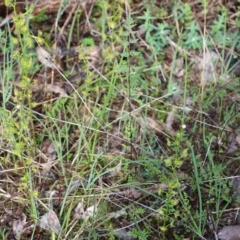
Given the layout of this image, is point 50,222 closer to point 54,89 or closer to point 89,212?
point 89,212

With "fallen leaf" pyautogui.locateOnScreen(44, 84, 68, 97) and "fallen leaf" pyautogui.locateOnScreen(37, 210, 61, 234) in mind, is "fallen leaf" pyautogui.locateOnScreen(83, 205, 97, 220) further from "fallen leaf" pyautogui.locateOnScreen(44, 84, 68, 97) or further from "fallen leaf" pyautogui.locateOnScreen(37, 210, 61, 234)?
"fallen leaf" pyautogui.locateOnScreen(44, 84, 68, 97)

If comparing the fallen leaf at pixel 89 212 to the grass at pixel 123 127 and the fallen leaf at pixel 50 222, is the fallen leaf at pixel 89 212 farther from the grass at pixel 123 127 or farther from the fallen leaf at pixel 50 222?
the fallen leaf at pixel 50 222

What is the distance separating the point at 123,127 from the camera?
8.69ft

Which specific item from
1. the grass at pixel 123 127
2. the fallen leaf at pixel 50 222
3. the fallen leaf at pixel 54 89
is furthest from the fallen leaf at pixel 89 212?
the fallen leaf at pixel 54 89

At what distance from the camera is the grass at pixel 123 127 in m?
2.29

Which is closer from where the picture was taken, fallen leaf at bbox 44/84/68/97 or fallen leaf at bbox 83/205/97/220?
fallen leaf at bbox 83/205/97/220

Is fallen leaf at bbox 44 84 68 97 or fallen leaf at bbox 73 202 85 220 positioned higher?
fallen leaf at bbox 44 84 68 97

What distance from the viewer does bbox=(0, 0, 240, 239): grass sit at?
7.51 ft

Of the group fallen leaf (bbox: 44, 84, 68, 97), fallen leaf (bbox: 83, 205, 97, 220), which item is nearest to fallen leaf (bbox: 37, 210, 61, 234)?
fallen leaf (bbox: 83, 205, 97, 220)

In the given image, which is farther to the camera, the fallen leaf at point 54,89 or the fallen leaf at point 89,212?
the fallen leaf at point 54,89

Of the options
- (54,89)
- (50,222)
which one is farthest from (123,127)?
(50,222)

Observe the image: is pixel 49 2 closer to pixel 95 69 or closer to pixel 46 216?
pixel 95 69

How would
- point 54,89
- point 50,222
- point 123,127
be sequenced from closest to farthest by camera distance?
point 50,222
point 123,127
point 54,89

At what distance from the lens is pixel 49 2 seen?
10.2 ft
